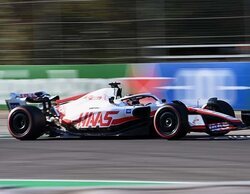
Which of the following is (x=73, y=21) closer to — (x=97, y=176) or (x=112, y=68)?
(x=112, y=68)

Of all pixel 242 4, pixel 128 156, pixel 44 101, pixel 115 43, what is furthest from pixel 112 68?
pixel 128 156

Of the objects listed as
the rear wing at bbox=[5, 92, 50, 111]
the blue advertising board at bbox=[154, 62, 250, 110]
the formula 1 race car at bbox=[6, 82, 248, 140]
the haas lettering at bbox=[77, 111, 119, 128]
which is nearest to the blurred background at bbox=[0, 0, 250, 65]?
the blue advertising board at bbox=[154, 62, 250, 110]

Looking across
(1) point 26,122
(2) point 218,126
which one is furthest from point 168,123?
(1) point 26,122

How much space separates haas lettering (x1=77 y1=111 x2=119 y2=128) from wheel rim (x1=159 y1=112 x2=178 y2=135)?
Answer: 757 mm

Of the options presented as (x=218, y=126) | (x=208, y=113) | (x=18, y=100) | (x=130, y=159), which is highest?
(x=18, y=100)

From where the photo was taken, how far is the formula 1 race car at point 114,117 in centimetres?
1066

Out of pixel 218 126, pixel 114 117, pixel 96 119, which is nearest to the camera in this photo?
pixel 218 126

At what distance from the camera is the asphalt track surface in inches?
305

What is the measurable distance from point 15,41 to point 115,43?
114 inches

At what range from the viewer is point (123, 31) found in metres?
17.2

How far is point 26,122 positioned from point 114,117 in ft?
4.89

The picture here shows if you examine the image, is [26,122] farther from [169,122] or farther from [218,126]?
[218,126]

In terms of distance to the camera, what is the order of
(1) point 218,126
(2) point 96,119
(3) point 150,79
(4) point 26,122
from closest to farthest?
1. (1) point 218,126
2. (2) point 96,119
3. (4) point 26,122
4. (3) point 150,79

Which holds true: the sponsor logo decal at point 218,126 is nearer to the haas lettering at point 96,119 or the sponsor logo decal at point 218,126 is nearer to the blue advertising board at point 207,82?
the haas lettering at point 96,119
